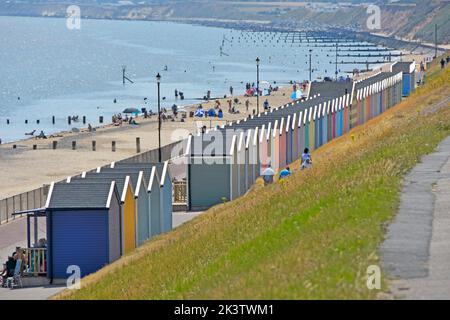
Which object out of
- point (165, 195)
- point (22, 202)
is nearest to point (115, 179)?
point (165, 195)

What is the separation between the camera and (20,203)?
3675 centimetres

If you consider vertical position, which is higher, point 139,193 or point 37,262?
point 139,193

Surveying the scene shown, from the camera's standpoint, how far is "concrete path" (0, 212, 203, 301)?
2356 cm

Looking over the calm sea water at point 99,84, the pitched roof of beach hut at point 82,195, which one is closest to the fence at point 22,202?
the pitched roof of beach hut at point 82,195

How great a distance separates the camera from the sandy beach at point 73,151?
53344mm

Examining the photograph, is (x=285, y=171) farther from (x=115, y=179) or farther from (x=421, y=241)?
(x=421, y=241)

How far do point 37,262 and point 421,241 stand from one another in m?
11.5

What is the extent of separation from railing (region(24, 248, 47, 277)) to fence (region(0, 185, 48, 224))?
991cm

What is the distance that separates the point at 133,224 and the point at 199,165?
7296 mm

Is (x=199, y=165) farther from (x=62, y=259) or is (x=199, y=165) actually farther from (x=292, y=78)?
(x=292, y=78)

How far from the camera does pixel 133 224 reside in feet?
89.3

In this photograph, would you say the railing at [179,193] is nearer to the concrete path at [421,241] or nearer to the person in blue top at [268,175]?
the person in blue top at [268,175]

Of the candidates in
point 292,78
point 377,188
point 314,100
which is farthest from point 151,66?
point 377,188

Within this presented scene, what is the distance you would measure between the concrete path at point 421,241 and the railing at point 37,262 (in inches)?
302
